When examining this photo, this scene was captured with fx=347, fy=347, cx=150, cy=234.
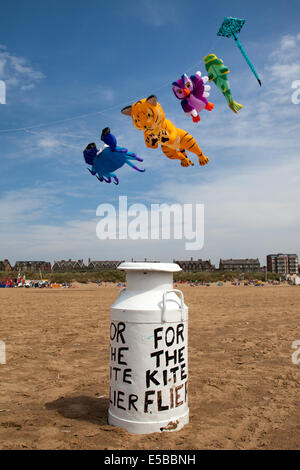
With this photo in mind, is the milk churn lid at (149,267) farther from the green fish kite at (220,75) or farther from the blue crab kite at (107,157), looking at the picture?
the green fish kite at (220,75)

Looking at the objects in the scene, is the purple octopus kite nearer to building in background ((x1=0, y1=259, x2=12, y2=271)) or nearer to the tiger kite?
the tiger kite

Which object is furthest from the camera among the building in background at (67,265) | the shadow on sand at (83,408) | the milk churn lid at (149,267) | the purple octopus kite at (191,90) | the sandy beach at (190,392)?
the building in background at (67,265)

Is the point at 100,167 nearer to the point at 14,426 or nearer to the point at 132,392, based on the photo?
the point at 132,392

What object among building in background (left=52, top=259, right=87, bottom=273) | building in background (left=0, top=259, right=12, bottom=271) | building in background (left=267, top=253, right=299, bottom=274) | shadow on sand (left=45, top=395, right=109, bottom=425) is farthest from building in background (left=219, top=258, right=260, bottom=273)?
shadow on sand (left=45, top=395, right=109, bottom=425)

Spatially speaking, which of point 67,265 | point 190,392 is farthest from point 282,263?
point 190,392

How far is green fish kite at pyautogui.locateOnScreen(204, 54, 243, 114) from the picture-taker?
14.6ft

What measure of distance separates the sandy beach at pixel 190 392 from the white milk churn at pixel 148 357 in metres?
0.18

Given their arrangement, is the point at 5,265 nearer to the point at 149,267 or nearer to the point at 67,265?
the point at 67,265

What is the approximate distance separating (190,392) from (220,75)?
4.45 meters

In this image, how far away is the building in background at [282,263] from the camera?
461 ft

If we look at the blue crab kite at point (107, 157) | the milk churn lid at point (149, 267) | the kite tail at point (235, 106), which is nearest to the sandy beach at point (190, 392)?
the milk churn lid at point (149, 267)

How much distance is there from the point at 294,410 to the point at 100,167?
13.0ft

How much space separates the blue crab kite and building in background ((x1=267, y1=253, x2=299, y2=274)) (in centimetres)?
14317
